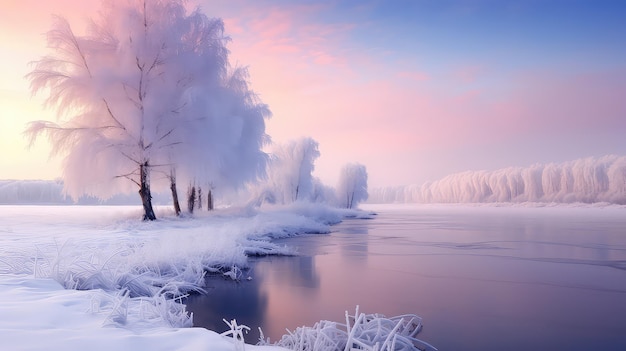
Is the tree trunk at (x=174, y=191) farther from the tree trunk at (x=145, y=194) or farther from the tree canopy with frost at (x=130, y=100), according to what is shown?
the tree trunk at (x=145, y=194)

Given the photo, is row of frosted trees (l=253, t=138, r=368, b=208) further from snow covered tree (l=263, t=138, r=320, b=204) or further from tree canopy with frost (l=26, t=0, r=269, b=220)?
tree canopy with frost (l=26, t=0, r=269, b=220)

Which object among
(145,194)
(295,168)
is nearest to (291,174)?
(295,168)

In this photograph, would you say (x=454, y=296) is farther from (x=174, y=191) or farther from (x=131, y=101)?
(x=174, y=191)

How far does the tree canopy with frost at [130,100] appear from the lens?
14.2m

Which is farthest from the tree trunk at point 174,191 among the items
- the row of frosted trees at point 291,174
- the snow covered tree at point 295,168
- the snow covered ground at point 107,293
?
the snow covered tree at point 295,168

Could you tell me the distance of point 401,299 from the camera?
16.9 feet

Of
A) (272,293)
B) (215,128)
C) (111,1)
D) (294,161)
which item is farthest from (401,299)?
(294,161)

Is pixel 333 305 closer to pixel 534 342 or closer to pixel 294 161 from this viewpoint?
pixel 534 342

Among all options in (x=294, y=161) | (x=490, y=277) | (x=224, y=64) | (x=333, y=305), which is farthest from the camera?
(x=294, y=161)

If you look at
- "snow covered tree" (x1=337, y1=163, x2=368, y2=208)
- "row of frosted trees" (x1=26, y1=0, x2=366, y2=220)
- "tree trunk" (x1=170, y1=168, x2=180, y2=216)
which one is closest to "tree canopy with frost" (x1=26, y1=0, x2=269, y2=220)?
"row of frosted trees" (x1=26, y1=0, x2=366, y2=220)

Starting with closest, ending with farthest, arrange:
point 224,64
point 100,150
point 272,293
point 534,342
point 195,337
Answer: point 195,337
point 534,342
point 272,293
point 100,150
point 224,64

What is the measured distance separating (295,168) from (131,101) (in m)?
24.0

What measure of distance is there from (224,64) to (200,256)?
1225 centimetres

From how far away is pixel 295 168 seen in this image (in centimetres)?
3825
